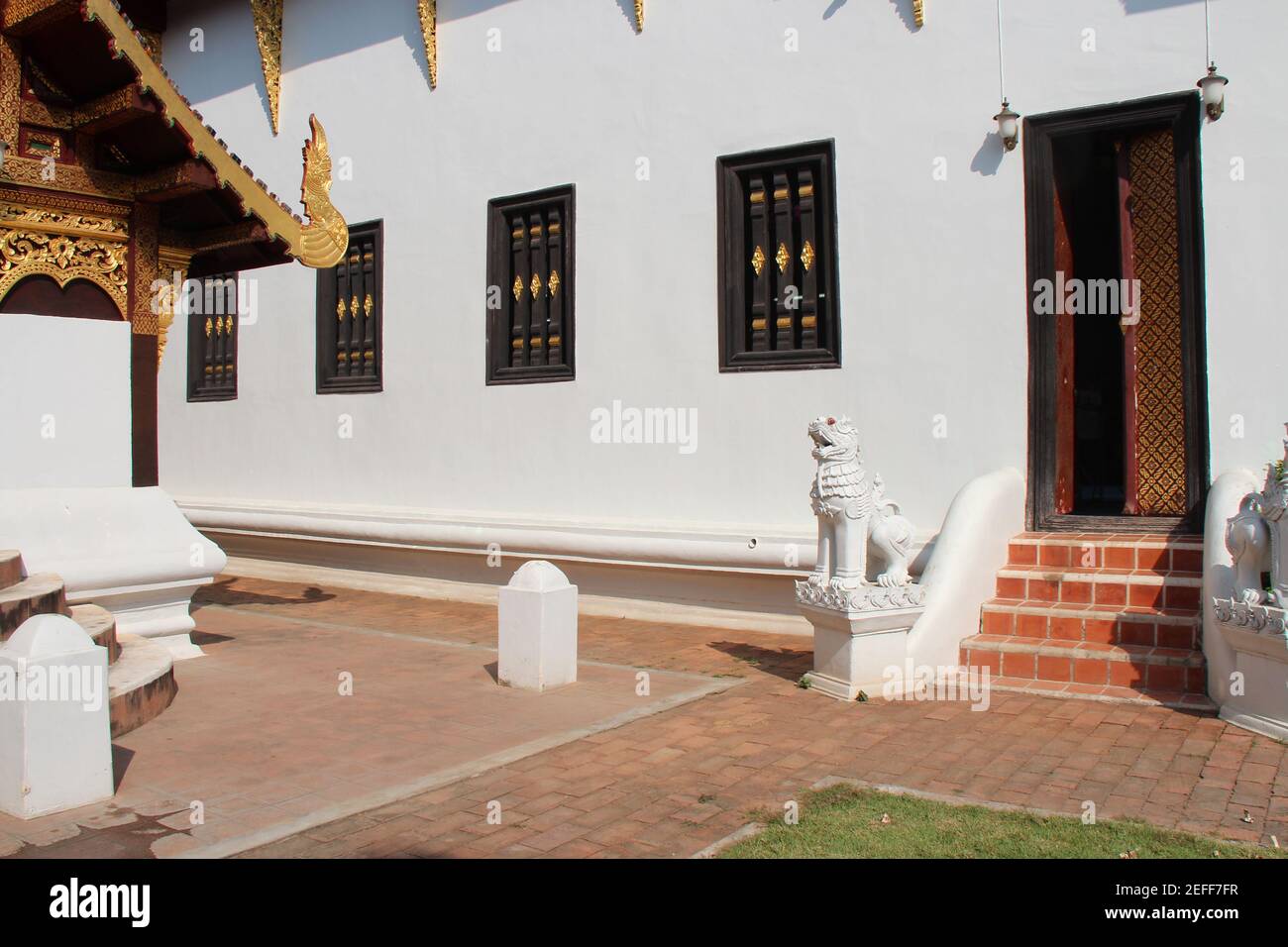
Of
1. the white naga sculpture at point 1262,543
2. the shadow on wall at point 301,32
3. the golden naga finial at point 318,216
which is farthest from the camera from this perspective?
the shadow on wall at point 301,32

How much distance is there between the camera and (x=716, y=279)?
29.3 ft

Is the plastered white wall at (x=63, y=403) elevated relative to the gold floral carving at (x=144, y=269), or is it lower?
lower

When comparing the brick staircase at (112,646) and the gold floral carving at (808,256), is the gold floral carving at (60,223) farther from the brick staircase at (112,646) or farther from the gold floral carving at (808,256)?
the gold floral carving at (808,256)

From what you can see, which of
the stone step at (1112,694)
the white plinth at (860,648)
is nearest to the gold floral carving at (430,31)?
the white plinth at (860,648)

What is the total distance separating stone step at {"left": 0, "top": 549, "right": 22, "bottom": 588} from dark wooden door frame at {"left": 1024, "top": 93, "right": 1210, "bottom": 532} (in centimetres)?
660

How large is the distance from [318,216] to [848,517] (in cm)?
455

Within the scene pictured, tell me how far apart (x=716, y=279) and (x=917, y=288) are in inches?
69.7

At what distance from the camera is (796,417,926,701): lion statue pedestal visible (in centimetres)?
613

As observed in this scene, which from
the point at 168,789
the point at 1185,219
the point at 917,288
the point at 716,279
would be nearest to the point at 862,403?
the point at 917,288

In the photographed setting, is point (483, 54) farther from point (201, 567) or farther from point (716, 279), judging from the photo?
point (201, 567)

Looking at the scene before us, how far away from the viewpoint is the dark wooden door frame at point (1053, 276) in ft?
22.9

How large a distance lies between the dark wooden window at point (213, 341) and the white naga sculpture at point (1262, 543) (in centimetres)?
1110

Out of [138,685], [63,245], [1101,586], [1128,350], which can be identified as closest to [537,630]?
[138,685]

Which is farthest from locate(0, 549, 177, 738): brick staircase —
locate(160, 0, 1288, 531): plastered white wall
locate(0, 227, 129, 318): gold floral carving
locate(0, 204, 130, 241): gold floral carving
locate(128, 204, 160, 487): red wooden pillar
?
locate(160, 0, 1288, 531): plastered white wall
